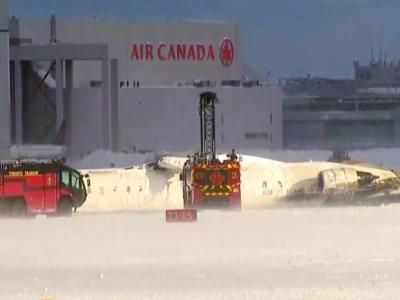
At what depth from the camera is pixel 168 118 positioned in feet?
207

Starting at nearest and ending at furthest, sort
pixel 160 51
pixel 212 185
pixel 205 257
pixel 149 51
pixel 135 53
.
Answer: pixel 205 257
pixel 212 185
pixel 135 53
pixel 149 51
pixel 160 51

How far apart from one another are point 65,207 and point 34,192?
112 centimetres

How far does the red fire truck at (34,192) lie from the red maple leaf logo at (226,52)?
38245 millimetres

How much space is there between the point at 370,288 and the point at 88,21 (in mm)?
54973

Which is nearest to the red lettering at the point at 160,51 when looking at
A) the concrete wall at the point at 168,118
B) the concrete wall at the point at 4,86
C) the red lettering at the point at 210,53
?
the red lettering at the point at 210,53

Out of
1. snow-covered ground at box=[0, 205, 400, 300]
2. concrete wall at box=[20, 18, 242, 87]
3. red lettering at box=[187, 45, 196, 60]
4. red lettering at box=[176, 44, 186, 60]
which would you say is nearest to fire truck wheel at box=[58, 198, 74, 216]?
snow-covered ground at box=[0, 205, 400, 300]

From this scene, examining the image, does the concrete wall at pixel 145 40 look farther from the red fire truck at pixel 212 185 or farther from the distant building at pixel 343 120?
the red fire truck at pixel 212 185

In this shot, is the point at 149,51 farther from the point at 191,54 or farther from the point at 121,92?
the point at 121,92

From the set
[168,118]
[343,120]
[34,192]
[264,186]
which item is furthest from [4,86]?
[343,120]

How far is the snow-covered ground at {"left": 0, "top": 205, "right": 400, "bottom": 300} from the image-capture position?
15914 mm

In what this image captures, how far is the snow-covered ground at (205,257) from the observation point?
15.9 m

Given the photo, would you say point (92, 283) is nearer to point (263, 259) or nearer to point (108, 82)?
point (263, 259)

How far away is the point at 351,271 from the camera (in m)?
17.8

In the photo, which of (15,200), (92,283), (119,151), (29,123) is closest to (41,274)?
(92,283)
